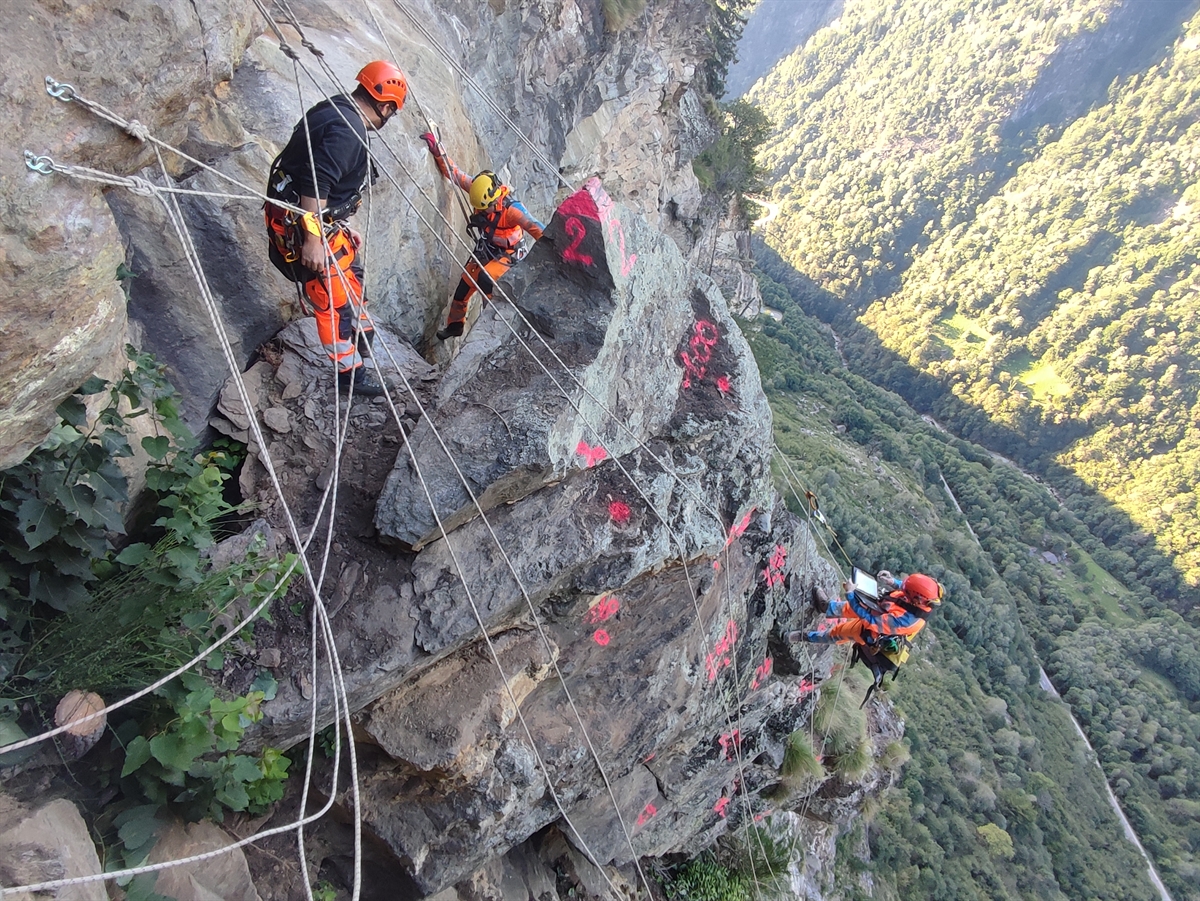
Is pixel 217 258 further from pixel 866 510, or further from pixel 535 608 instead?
pixel 866 510

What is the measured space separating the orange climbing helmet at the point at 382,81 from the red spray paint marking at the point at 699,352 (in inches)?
135

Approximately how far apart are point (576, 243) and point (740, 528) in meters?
3.35

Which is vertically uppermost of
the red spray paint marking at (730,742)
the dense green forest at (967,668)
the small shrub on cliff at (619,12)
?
the small shrub on cliff at (619,12)

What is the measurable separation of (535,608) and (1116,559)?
87.2 m

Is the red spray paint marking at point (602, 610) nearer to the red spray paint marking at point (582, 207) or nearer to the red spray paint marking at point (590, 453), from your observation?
the red spray paint marking at point (590, 453)

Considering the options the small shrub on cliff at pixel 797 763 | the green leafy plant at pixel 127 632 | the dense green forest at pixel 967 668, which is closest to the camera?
the green leafy plant at pixel 127 632

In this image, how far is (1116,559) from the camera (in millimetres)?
69438

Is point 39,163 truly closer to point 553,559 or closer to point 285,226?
point 285,226

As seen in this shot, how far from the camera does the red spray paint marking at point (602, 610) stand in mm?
5539

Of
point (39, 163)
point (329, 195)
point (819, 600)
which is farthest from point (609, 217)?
point (819, 600)

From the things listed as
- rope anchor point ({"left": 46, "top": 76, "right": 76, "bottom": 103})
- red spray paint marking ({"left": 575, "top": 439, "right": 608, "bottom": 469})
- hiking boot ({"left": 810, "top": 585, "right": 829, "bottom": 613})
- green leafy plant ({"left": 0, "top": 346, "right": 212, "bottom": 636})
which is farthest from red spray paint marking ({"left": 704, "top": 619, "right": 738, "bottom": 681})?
rope anchor point ({"left": 46, "top": 76, "right": 76, "bottom": 103})

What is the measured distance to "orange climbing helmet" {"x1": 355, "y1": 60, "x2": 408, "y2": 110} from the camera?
463cm

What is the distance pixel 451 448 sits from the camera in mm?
4707

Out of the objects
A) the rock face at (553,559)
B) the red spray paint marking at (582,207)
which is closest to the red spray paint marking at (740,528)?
the rock face at (553,559)
